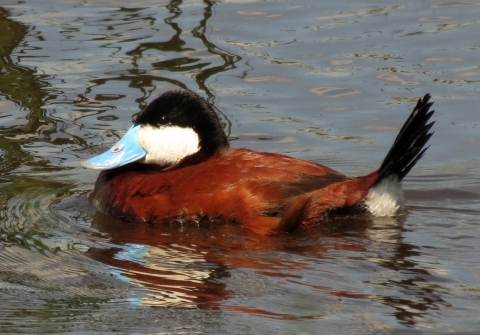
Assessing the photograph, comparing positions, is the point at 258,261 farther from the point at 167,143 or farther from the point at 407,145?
the point at 167,143

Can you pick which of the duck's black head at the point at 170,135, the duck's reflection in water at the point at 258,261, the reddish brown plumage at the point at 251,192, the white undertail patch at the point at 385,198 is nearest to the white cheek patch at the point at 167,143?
the duck's black head at the point at 170,135

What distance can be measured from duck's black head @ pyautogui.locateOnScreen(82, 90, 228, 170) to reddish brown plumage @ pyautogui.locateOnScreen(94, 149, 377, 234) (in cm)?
28

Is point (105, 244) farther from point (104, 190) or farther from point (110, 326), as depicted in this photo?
point (110, 326)

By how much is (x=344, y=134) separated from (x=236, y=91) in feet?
3.30

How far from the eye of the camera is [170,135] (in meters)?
5.64

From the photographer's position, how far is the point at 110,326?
3789mm

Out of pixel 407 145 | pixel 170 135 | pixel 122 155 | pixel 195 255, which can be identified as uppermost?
pixel 407 145

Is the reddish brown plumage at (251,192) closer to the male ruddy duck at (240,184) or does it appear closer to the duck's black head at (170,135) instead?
the male ruddy duck at (240,184)

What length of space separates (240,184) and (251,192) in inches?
2.8

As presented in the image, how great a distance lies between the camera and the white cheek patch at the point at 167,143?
5.62 meters

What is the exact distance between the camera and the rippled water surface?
13.2 ft

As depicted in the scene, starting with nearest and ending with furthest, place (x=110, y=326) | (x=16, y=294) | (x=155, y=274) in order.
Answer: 1. (x=110, y=326)
2. (x=16, y=294)
3. (x=155, y=274)

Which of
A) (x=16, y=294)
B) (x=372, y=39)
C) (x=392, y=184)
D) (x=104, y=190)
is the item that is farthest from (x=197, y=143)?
(x=372, y=39)

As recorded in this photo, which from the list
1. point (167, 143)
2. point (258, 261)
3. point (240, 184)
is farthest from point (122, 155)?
point (258, 261)
